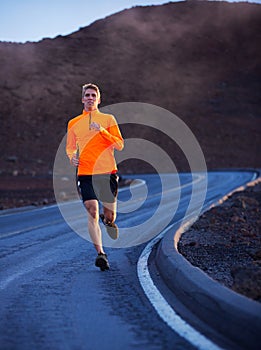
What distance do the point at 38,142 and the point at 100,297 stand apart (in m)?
65.0

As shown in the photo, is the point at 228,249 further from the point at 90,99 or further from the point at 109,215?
the point at 90,99

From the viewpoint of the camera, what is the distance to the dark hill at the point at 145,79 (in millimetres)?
72438

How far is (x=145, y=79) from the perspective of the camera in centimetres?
9106

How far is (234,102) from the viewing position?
85188 millimetres

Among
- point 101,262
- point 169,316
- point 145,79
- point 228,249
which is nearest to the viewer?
point 169,316

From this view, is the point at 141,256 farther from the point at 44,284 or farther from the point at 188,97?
the point at 188,97

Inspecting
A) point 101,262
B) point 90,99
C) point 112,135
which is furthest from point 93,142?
point 101,262

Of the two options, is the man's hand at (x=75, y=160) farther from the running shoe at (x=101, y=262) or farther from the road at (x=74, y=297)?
the road at (x=74, y=297)

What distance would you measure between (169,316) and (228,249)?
13.7ft

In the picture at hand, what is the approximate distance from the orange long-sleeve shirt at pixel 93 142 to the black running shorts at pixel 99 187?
0.20ft

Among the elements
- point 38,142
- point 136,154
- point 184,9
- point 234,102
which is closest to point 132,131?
point 136,154

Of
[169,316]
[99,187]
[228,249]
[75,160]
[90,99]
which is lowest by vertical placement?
[228,249]

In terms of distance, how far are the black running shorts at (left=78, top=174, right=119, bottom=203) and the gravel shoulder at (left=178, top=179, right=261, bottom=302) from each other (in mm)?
1314

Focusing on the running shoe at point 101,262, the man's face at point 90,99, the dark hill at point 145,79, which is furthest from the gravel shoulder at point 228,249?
the dark hill at point 145,79
